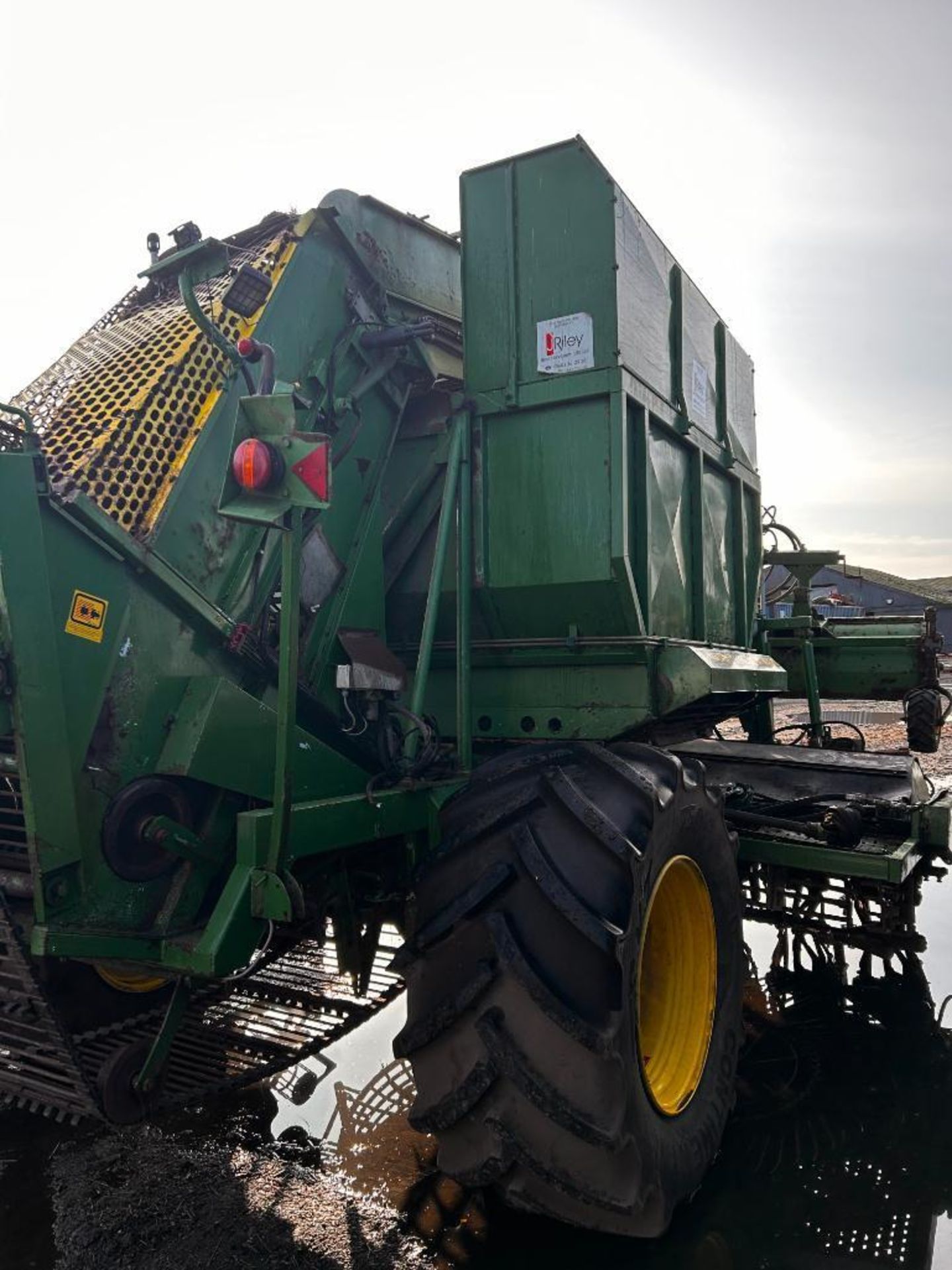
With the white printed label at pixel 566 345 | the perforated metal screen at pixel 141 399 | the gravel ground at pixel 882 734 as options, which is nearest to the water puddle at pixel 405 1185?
the perforated metal screen at pixel 141 399

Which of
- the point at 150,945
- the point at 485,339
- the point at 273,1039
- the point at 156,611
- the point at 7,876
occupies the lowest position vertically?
the point at 273,1039

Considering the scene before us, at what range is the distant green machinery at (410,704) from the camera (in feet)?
8.30

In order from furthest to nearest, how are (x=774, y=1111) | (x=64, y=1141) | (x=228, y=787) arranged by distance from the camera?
(x=774, y=1111)
(x=64, y=1141)
(x=228, y=787)

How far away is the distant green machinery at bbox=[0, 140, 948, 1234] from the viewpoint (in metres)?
2.53

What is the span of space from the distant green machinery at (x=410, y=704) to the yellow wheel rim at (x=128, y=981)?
0.5 inches

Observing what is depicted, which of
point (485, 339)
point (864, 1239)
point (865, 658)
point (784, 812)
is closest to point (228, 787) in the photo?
point (485, 339)

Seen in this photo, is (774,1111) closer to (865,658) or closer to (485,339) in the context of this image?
(485,339)

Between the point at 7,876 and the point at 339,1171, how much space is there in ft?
4.99

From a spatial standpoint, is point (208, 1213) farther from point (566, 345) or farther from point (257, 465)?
point (566, 345)

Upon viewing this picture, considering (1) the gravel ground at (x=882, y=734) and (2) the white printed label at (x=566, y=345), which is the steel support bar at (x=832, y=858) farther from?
(1) the gravel ground at (x=882, y=734)

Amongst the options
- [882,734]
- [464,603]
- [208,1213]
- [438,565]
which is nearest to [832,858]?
[464,603]

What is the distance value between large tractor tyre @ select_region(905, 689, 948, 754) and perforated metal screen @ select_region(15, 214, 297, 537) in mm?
5073

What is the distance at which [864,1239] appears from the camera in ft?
9.24

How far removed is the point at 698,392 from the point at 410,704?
2262 millimetres
